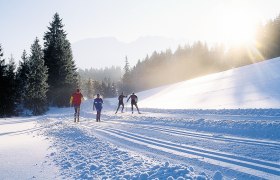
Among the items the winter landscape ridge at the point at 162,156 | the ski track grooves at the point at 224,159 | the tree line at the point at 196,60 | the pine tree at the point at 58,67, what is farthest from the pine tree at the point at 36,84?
the tree line at the point at 196,60

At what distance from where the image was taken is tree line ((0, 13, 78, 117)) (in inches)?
1670

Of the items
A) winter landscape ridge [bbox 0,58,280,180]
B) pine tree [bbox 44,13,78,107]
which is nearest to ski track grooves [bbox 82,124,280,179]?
winter landscape ridge [bbox 0,58,280,180]

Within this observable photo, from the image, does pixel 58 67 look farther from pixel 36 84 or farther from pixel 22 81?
pixel 36 84

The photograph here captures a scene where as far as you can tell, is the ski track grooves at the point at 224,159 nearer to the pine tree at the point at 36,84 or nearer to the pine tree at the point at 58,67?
the pine tree at the point at 36,84

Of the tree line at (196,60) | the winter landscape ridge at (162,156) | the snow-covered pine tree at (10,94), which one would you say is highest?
the tree line at (196,60)

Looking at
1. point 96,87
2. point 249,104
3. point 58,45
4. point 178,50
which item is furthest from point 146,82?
point 249,104

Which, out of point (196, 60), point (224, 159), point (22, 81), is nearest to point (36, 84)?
point (22, 81)

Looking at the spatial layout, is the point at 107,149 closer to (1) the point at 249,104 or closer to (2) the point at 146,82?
(1) the point at 249,104

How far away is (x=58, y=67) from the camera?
50.6m

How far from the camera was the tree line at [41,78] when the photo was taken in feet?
139

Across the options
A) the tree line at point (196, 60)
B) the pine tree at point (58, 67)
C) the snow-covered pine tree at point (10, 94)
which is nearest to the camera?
the snow-covered pine tree at point (10, 94)

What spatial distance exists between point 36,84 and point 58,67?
27.9 feet

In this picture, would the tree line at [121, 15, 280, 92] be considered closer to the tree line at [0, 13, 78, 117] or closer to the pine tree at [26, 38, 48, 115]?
the tree line at [0, 13, 78, 117]

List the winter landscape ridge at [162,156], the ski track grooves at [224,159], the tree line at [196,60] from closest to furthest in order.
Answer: the ski track grooves at [224,159] → the winter landscape ridge at [162,156] → the tree line at [196,60]
